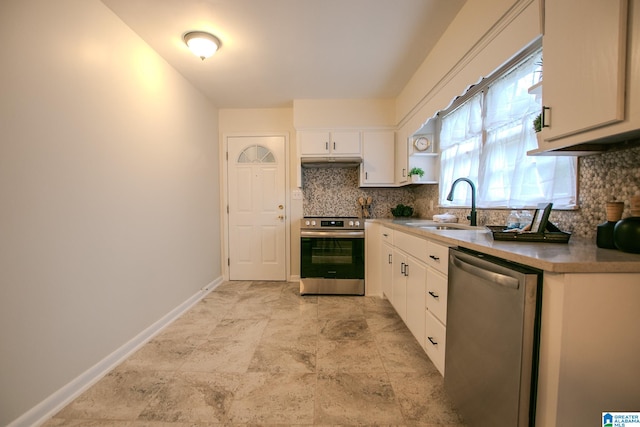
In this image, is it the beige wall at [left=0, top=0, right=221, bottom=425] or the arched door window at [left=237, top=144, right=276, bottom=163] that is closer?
the beige wall at [left=0, top=0, right=221, bottom=425]

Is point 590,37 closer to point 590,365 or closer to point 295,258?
point 590,365

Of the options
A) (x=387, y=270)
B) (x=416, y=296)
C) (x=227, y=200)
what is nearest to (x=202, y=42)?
(x=227, y=200)

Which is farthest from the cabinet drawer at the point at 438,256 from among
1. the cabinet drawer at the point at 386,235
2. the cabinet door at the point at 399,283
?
the cabinet drawer at the point at 386,235

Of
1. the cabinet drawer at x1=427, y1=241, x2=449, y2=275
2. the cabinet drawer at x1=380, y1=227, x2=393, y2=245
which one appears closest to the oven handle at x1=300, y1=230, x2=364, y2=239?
the cabinet drawer at x1=380, y1=227, x2=393, y2=245

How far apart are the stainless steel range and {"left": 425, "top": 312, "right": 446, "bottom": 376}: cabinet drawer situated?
4.75 ft

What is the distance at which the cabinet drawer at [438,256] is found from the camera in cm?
138

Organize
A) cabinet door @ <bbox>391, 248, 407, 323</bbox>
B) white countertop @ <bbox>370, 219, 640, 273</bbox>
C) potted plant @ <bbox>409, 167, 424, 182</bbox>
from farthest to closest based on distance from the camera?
potted plant @ <bbox>409, 167, 424, 182</bbox> → cabinet door @ <bbox>391, 248, 407, 323</bbox> → white countertop @ <bbox>370, 219, 640, 273</bbox>

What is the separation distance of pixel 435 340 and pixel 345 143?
8.08 feet

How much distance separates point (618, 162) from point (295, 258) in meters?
3.19

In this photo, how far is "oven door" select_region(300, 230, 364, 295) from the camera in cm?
305

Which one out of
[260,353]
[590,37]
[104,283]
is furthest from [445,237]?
[104,283]

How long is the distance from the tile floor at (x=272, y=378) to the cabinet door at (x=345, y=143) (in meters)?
1.98

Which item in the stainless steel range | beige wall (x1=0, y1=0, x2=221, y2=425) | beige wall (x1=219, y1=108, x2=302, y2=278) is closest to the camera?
beige wall (x1=0, y1=0, x2=221, y2=425)

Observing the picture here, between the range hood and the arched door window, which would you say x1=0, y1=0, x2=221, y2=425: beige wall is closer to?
the arched door window
